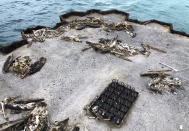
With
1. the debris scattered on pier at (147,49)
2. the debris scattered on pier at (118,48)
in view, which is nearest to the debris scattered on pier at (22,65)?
the debris scattered on pier at (118,48)

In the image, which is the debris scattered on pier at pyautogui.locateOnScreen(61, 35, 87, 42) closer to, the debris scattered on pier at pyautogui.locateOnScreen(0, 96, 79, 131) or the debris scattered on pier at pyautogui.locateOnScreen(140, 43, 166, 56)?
the debris scattered on pier at pyautogui.locateOnScreen(140, 43, 166, 56)

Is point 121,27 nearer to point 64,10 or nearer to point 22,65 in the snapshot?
point 22,65

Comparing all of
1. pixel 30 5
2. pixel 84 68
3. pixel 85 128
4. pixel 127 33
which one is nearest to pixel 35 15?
pixel 30 5

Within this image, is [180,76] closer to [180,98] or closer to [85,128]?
[180,98]

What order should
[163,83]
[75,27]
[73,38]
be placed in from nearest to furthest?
[163,83]
[73,38]
[75,27]

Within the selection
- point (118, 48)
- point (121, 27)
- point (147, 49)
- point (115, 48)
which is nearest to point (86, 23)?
point (121, 27)

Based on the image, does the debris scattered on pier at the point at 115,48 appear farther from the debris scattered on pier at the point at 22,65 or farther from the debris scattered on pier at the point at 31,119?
the debris scattered on pier at the point at 31,119

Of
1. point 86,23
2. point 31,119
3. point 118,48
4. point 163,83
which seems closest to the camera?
point 31,119
